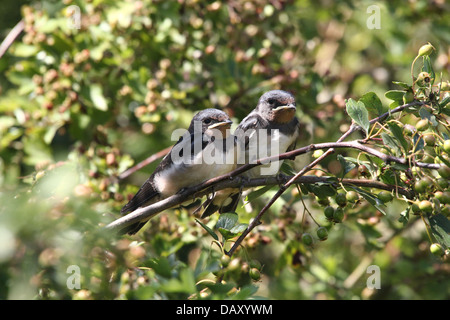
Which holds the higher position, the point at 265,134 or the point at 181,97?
the point at 181,97

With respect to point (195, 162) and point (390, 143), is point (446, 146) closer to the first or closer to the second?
point (390, 143)

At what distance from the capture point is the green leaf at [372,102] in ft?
8.37

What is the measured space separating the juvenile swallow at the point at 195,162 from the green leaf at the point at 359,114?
1271 mm

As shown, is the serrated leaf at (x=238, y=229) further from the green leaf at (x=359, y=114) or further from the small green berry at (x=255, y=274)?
the green leaf at (x=359, y=114)

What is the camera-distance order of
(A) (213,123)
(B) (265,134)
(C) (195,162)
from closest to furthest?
(C) (195,162) → (A) (213,123) → (B) (265,134)

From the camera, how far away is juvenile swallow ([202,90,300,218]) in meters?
3.72

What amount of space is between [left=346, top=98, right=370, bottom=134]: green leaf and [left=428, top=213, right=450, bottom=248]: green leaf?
524mm

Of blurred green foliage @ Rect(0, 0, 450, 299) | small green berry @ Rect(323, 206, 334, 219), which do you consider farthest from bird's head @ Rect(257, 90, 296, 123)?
small green berry @ Rect(323, 206, 334, 219)

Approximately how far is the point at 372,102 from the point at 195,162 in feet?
4.26

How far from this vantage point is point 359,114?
7.72ft

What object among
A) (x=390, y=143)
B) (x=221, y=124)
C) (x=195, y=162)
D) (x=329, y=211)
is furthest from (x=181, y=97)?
(x=390, y=143)

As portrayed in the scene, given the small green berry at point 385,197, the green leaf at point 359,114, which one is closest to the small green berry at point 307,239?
the small green berry at point 385,197

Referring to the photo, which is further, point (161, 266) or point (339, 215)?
point (161, 266)

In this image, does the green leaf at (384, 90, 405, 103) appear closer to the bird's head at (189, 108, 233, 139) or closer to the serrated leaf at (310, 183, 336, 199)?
the serrated leaf at (310, 183, 336, 199)
